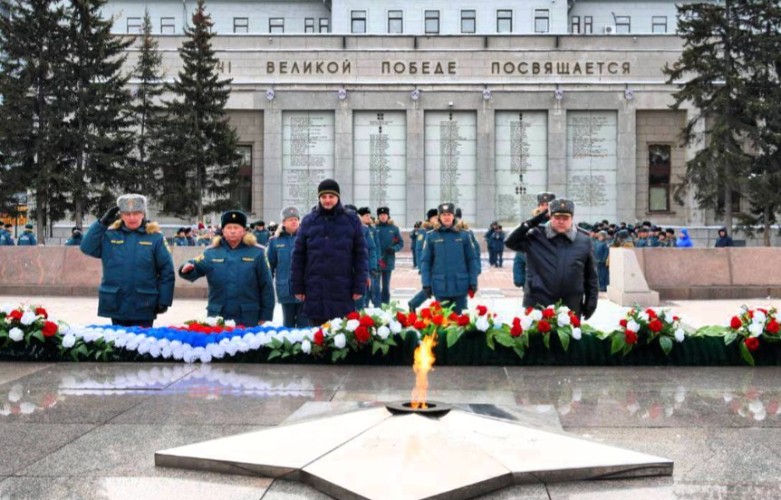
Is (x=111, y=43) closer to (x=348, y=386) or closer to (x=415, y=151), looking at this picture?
(x=415, y=151)

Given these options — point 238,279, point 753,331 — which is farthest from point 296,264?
point 753,331

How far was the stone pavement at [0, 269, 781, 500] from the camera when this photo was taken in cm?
405

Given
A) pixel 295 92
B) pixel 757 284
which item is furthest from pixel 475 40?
pixel 757 284

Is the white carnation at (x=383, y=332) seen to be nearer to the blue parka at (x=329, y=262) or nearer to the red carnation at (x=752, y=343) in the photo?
the blue parka at (x=329, y=262)

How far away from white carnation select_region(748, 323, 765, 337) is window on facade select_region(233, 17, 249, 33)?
48488 millimetres

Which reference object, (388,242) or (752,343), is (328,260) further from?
(388,242)

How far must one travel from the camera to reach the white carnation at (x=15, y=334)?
765cm

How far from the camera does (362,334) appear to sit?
7355 mm

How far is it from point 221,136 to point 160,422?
105 ft

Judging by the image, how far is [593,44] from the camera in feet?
131

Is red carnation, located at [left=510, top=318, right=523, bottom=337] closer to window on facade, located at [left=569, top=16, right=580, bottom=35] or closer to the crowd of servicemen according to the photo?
the crowd of servicemen

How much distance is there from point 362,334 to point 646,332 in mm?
2426

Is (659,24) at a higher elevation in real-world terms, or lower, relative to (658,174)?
higher

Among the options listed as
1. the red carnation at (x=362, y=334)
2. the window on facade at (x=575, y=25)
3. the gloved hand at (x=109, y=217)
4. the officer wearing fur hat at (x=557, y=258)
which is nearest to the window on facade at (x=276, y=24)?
the window on facade at (x=575, y=25)
